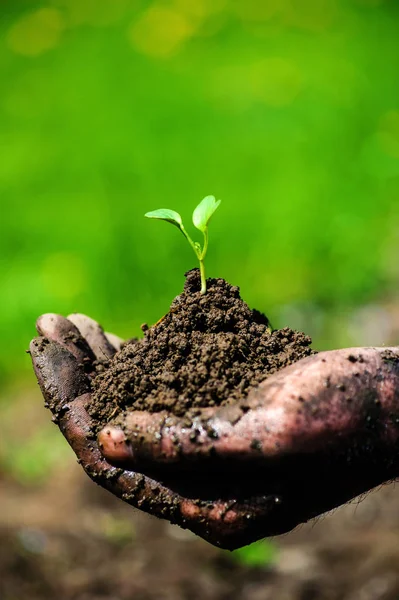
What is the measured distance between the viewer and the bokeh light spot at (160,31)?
8.27m

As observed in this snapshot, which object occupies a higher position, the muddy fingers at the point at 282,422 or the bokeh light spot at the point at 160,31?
the bokeh light spot at the point at 160,31

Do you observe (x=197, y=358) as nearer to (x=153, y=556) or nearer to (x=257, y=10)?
(x=153, y=556)

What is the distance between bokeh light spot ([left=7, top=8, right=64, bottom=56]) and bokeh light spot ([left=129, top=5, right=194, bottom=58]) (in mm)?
1108

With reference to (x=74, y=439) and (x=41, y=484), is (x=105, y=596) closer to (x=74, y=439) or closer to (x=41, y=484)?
(x=41, y=484)

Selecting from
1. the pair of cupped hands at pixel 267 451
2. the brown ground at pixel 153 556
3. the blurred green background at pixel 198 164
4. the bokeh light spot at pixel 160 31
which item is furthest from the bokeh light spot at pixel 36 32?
the pair of cupped hands at pixel 267 451

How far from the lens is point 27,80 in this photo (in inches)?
330

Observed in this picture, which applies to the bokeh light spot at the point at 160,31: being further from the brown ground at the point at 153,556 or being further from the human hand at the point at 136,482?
the human hand at the point at 136,482

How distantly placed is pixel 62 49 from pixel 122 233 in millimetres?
4387

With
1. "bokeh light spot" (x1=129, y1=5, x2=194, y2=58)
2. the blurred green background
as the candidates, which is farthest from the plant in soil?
"bokeh light spot" (x1=129, y1=5, x2=194, y2=58)

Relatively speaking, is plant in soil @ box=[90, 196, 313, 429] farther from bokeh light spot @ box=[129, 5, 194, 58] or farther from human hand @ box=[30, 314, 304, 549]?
bokeh light spot @ box=[129, 5, 194, 58]

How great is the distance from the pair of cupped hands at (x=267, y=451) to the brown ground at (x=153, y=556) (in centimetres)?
199

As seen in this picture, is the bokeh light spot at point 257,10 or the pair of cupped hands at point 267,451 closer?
the pair of cupped hands at point 267,451

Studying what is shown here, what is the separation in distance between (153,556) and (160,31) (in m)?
6.54

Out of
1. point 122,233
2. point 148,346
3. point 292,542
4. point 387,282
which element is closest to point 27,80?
point 122,233
